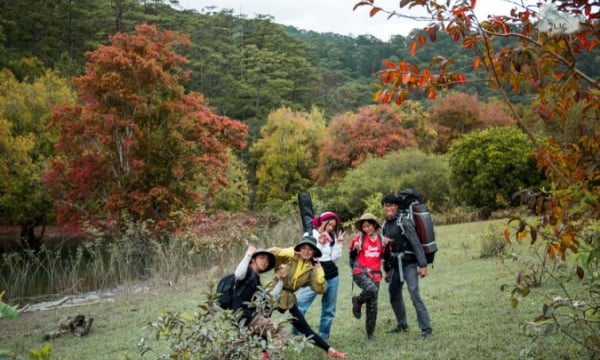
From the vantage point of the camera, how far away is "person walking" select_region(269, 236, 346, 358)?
18.9 feet

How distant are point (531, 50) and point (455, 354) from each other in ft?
11.5

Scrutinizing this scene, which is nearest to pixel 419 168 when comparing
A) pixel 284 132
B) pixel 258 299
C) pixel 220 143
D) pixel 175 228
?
pixel 220 143

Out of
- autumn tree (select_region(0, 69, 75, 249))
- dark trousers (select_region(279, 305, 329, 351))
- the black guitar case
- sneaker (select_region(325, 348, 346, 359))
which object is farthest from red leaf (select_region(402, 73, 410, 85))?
autumn tree (select_region(0, 69, 75, 249))

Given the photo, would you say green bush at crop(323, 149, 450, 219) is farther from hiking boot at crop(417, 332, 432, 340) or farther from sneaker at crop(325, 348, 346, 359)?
sneaker at crop(325, 348, 346, 359)

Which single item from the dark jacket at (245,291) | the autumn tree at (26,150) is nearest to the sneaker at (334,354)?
the dark jacket at (245,291)

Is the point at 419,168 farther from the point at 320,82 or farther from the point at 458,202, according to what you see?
the point at 320,82

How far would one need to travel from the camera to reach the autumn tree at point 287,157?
3878 centimetres

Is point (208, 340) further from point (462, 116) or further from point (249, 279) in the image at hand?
point (462, 116)

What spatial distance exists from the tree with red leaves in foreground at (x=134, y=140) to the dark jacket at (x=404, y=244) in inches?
457

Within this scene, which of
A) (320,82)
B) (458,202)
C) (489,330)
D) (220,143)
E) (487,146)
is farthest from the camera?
(320,82)

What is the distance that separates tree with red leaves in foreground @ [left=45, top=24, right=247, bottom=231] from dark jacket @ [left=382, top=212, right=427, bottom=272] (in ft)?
38.1

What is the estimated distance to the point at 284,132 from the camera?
39688 millimetres

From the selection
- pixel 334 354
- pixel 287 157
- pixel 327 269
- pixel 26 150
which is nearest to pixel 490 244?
pixel 327 269

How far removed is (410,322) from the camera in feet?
24.4
